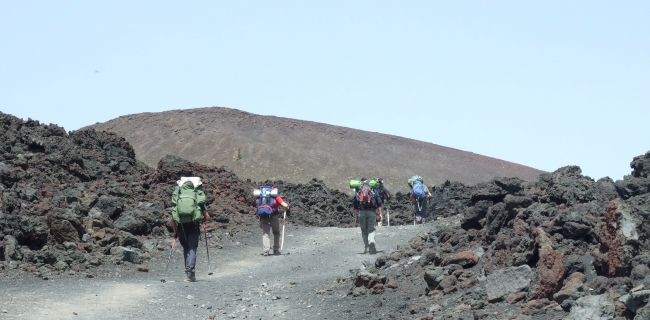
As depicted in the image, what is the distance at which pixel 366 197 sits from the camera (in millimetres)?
15891

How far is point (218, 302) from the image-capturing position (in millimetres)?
10773

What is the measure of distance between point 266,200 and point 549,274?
30.0 feet

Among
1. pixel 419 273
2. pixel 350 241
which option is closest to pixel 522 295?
pixel 419 273

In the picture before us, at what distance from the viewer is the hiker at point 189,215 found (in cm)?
1290

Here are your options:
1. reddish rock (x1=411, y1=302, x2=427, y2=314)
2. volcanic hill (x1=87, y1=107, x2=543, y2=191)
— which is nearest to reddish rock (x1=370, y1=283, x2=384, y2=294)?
reddish rock (x1=411, y1=302, x2=427, y2=314)

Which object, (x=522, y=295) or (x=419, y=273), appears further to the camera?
(x=419, y=273)

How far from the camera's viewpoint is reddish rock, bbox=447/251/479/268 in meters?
10.2

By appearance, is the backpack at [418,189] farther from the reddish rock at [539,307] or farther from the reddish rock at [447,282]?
the reddish rock at [539,307]

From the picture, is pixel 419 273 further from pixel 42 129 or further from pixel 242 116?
pixel 242 116

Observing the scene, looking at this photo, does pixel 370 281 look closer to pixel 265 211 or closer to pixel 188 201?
pixel 188 201

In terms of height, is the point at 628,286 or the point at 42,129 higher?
the point at 42,129

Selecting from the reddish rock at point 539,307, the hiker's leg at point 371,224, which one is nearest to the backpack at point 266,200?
the hiker's leg at point 371,224

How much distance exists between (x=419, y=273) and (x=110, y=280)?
4931 millimetres

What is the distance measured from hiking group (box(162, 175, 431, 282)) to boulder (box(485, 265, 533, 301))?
553 cm
